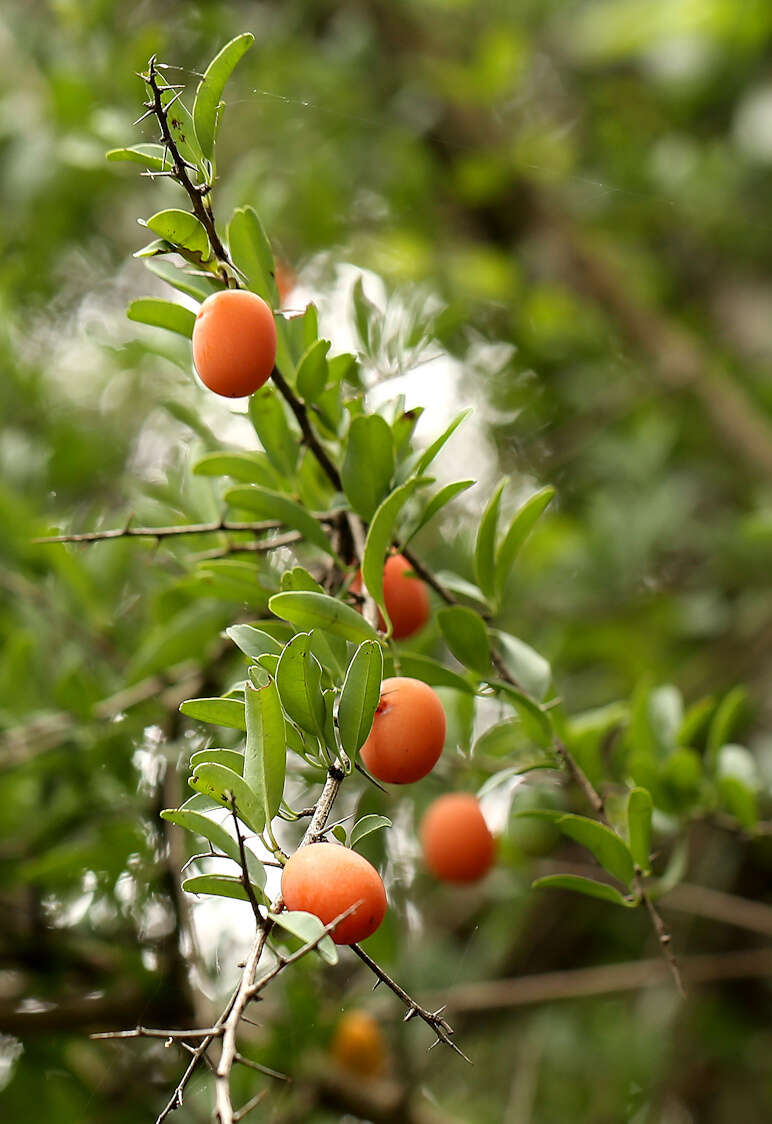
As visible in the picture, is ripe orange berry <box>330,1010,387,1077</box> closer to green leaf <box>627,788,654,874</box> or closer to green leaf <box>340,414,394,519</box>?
green leaf <box>627,788,654,874</box>

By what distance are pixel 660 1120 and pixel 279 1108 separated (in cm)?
85

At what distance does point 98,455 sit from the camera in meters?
1.28

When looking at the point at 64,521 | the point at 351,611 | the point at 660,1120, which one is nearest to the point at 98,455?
the point at 64,521

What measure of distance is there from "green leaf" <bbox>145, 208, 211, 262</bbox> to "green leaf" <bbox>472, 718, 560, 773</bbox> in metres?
0.41

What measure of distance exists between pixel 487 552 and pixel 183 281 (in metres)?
0.24

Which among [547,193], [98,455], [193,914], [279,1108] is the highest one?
[547,193]

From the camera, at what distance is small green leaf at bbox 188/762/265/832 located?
1.25 ft

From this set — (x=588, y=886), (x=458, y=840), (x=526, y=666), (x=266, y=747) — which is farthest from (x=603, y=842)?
(x=458, y=840)

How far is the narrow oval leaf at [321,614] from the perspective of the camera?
17.8 inches

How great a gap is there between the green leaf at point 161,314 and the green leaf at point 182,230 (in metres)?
0.05

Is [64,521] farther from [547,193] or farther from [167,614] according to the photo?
[547,193]

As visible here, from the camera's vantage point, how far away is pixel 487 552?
0.62 meters

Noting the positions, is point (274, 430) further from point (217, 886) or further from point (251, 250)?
point (217, 886)

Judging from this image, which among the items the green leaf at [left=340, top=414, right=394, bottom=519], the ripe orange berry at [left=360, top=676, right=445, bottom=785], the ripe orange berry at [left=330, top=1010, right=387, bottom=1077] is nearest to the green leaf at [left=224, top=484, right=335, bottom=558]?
the green leaf at [left=340, top=414, right=394, bottom=519]
